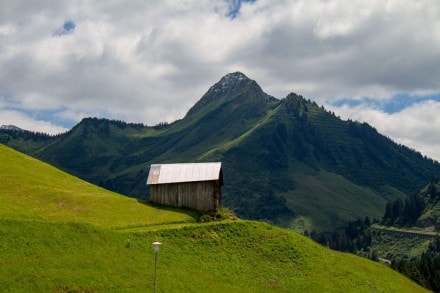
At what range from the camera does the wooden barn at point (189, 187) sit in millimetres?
77500

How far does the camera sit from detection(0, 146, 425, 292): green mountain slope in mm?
51469

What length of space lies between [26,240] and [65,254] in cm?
497

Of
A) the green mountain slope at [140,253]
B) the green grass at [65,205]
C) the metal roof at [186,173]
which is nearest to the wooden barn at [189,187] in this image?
the metal roof at [186,173]

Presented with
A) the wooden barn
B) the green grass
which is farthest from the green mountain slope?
the wooden barn

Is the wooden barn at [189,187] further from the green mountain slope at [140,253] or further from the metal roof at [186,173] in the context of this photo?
the green mountain slope at [140,253]

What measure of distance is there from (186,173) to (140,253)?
891 inches

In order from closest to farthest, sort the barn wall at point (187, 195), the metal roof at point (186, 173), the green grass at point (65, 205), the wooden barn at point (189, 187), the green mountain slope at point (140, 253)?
the green mountain slope at point (140, 253), the green grass at point (65, 205), the barn wall at point (187, 195), the wooden barn at point (189, 187), the metal roof at point (186, 173)

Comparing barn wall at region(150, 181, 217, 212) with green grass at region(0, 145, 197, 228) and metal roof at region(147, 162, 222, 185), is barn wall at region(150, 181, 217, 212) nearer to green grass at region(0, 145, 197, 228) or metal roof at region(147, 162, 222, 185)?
metal roof at region(147, 162, 222, 185)

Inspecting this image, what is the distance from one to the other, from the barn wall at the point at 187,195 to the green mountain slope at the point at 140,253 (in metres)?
3.28

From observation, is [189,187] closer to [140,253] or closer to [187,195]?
[187,195]

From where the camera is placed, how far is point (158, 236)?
6469 centimetres

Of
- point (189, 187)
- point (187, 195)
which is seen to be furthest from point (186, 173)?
point (187, 195)

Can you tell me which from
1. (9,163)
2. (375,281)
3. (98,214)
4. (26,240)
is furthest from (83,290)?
(9,163)

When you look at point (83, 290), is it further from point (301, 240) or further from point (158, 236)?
point (301, 240)
